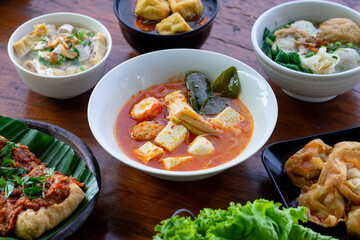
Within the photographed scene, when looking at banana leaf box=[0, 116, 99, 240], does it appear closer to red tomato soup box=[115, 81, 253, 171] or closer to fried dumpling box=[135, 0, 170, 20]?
red tomato soup box=[115, 81, 253, 171]

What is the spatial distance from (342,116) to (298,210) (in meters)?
1.23

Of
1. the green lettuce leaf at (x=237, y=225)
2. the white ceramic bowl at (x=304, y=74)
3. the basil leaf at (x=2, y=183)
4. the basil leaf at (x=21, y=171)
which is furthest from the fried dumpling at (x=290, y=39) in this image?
the basil leaf at (x=2, y=183)

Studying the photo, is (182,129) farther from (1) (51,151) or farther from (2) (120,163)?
(1) (51,151)

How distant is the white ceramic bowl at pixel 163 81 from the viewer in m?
2.05

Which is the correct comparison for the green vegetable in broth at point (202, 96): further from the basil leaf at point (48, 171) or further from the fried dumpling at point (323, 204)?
the basil leaf at point (48, 171)

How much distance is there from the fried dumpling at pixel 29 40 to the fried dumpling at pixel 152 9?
70 cm

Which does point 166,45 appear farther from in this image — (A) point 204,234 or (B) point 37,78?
(A) point 204,234

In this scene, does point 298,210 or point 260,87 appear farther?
point 260,87

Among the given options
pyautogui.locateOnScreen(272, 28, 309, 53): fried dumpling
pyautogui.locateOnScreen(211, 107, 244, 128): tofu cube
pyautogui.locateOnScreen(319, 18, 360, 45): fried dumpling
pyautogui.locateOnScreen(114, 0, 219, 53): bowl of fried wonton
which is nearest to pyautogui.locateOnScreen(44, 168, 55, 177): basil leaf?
pyautogui.locateOnScreen(211, 107, 244, 128): tofu cube

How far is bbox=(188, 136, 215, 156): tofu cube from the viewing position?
2.17m

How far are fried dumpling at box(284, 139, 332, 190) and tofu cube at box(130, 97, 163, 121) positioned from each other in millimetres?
812

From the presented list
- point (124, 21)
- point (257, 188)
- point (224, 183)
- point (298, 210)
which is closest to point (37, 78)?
point (124, 21)

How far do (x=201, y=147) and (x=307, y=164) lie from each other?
1.85ft

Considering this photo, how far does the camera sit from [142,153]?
7.20 feet
